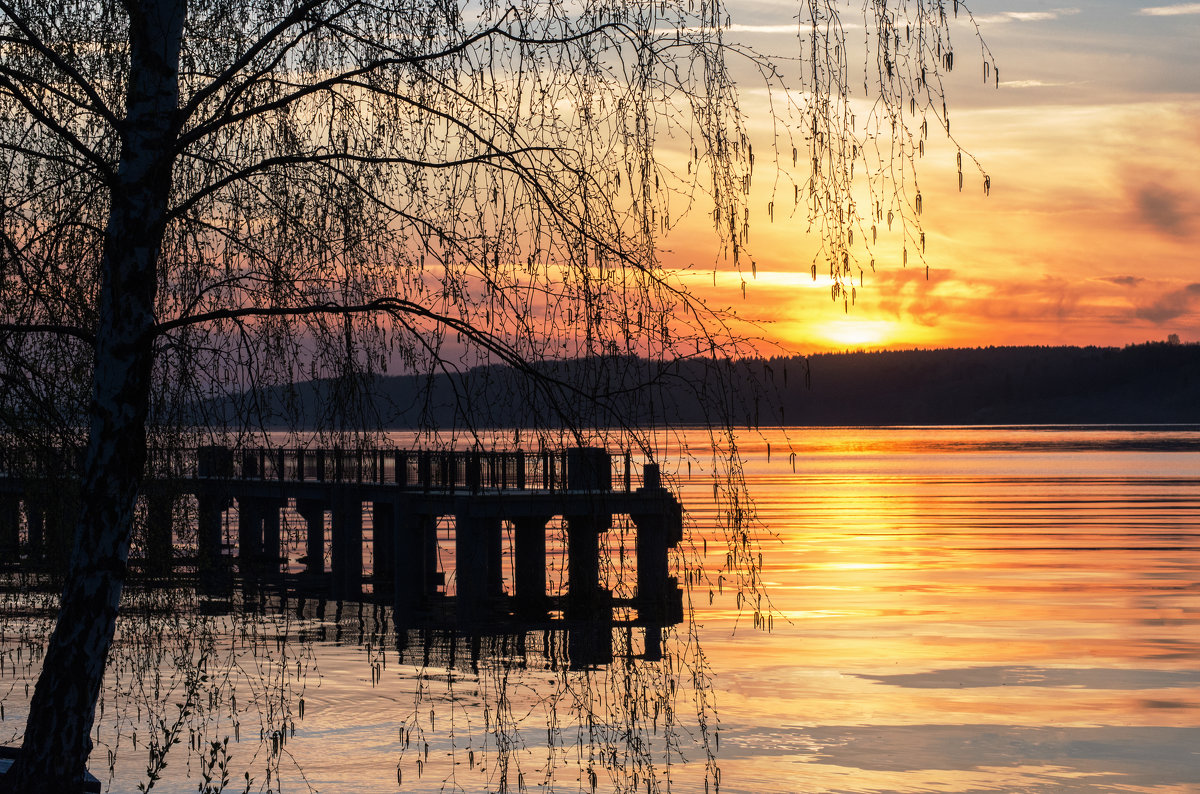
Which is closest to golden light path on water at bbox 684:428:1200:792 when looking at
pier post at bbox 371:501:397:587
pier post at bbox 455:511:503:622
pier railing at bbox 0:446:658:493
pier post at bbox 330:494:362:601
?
pier railing at bbox 0:446:658:493

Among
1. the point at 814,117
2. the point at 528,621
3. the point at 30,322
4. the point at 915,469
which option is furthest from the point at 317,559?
the point at 915,469

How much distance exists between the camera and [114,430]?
7820 mm

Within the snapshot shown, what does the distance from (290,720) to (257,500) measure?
989 inches

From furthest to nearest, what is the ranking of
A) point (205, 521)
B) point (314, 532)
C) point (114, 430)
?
point (314, 532)
point (205, 521)
point (114, 430)

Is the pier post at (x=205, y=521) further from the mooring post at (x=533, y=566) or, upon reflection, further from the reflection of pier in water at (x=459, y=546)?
the mooring post at (x=533, y=566)

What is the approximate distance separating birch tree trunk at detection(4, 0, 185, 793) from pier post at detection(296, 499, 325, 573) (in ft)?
112

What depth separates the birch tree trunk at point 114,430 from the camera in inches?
307

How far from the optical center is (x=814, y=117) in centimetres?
636

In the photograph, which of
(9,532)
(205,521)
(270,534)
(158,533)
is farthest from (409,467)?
(158,533)

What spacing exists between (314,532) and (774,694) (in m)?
24.4

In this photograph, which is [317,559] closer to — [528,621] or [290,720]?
[528,621]

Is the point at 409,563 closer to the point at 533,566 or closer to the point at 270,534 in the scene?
the point at 533,566

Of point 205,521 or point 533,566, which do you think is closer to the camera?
point 205,521

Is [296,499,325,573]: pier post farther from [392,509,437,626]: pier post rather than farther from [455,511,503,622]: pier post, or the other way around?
[455,511,503,622]: pier post
